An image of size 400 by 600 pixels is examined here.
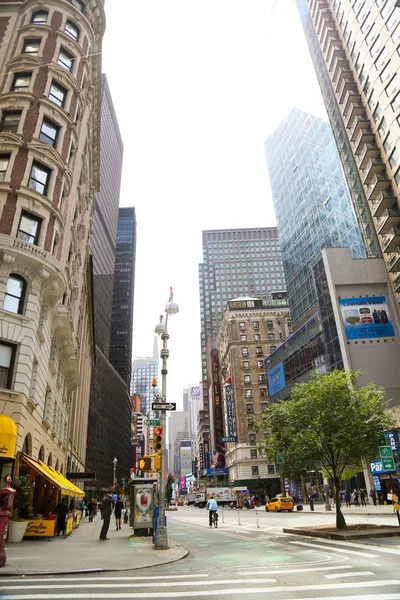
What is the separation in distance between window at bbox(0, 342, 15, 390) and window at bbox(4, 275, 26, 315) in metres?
1.87

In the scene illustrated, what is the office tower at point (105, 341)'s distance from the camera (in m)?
102

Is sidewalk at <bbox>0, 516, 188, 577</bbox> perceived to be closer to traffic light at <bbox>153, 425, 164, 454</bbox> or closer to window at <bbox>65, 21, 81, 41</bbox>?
traffic light at <bbox>153, 425, 164, 454</bbox>

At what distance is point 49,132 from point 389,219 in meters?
40.8

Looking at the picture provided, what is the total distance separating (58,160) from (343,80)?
52.4m

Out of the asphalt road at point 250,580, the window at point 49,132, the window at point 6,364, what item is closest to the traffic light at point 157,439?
the asphalt road at point 250,580

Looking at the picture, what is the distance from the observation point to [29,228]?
22312 mm

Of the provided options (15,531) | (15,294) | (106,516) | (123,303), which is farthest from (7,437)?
(123,303)

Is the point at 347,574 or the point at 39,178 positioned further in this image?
the point at 39,178

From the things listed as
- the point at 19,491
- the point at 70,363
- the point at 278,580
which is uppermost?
the point at 70,363

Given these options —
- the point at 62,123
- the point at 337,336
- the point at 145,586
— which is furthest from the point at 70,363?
the point at 337,336

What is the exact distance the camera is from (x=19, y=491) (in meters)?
15.7

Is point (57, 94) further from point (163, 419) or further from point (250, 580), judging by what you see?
point (250, 580)

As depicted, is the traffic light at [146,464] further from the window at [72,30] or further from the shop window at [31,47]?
the window at [72,30]

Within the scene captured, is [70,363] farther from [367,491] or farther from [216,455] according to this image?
[216,455]
